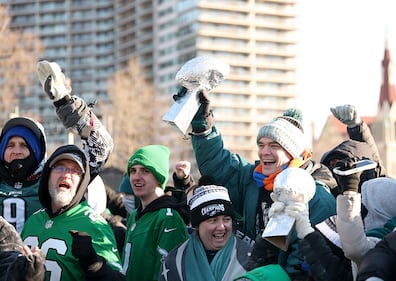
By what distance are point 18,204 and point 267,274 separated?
2274mm

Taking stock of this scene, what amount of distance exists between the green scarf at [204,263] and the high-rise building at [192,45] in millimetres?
84919

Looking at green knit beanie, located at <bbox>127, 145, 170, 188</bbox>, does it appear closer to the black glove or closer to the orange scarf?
the black glove

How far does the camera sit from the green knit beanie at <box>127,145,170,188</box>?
233 inches

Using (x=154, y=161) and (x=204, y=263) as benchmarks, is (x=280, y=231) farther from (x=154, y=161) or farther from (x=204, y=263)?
(x=154, y=161)

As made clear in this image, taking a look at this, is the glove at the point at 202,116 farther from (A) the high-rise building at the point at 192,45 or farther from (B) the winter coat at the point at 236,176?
(A) the high-rise building at the point at 192,45

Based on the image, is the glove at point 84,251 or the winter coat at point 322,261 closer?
the winter coat at point 322,261

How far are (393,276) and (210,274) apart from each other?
59.2 inches

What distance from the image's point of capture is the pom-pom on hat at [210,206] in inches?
199

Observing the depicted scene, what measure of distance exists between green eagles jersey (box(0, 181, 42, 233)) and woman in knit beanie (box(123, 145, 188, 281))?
71 cm

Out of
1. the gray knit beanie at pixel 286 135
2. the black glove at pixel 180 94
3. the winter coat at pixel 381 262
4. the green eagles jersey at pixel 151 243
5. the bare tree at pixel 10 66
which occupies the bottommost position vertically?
the green eagles jersey at pixel 151 243

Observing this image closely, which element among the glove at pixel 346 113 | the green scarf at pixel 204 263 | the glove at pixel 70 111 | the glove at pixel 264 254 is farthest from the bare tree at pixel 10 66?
the glove at pixel 264 254

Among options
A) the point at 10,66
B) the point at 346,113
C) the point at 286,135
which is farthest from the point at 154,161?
the point at 10,66

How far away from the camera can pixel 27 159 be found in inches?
225

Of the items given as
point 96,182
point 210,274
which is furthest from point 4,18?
point 210,274
